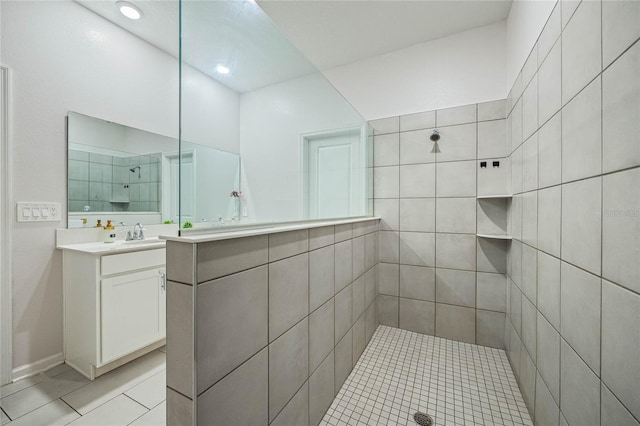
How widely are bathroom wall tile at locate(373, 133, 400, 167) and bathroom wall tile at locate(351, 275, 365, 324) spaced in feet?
3.70

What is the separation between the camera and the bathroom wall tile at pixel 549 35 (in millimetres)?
1070

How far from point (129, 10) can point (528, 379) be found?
11.8 feet

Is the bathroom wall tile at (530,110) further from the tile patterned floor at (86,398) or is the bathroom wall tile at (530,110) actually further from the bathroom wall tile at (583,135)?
the tile patterned floor at (86,398)

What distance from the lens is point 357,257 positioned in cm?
184

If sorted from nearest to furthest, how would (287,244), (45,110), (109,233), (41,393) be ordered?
(287,244) < (41,393) < (45,110) < (109,233)

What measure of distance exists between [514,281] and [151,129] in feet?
10.5

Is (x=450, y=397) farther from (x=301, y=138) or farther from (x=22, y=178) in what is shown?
(x=22, y=178)

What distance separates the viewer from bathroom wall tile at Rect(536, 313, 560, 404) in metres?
1.02

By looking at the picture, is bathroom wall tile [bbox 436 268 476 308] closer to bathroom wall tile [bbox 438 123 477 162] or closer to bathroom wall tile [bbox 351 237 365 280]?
bathroom wall tile [bbox 351 237 365 280]

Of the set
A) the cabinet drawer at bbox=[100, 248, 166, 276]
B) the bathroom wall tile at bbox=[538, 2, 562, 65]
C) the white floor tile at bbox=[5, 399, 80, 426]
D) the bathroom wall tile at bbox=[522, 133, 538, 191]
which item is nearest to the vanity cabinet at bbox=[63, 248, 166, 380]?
the cabinet drawer at bbox=[100, 248, 166, 276]

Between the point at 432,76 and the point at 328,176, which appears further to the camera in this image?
the point at 432,76

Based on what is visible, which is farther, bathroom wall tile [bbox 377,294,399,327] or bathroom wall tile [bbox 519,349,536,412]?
bathroom wall tile [bbox 377,294,399,327]

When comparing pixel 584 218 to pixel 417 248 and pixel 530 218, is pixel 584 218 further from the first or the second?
pixel 417 248

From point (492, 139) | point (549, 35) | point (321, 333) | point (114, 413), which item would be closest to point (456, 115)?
point (492, 139)
